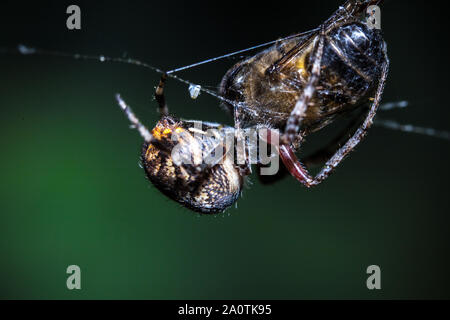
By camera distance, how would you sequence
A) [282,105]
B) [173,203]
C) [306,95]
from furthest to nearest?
[173,203], [282,105], [306,95]

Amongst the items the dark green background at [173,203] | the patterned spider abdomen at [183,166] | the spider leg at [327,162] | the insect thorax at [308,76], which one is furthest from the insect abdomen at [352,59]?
the dark green background at [173,203]

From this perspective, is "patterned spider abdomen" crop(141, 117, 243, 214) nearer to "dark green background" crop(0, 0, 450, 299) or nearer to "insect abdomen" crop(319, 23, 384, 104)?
"insect abdomen" crop(319, 23, 384, 104)

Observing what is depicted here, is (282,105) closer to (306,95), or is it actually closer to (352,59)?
(306,95)

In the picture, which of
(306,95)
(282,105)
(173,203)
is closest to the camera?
(306,95)

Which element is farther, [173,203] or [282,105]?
[173,203]

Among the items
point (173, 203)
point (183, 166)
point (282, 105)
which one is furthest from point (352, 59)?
point (173, 203)

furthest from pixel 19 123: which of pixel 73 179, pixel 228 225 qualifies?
pixel 228 225
